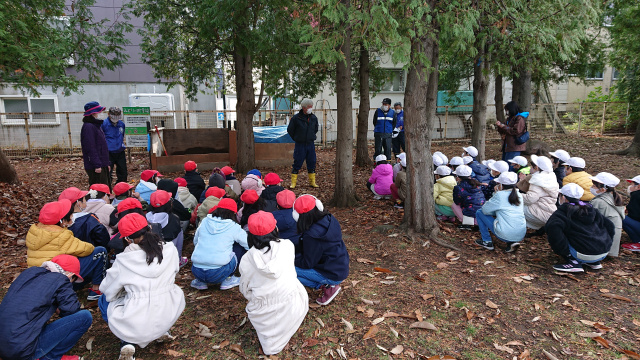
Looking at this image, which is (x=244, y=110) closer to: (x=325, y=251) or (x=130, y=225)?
(x=325, y=251)

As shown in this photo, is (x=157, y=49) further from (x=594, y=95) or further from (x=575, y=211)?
A: (x=594, y=95)

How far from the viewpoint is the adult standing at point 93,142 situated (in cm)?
669

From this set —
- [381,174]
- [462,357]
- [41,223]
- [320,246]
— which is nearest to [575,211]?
[462,357]

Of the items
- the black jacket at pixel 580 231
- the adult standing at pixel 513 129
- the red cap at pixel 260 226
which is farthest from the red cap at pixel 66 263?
the adult standing at pixel 513 129

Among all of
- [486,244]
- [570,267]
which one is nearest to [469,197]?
[486,244]

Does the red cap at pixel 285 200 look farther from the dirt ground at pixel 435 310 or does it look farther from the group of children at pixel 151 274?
the dirt ground at pixel 435 310

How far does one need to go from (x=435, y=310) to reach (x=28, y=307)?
11.3ft

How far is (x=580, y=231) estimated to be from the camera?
4523 millimetres

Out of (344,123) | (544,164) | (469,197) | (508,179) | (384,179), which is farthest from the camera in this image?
(384,179)

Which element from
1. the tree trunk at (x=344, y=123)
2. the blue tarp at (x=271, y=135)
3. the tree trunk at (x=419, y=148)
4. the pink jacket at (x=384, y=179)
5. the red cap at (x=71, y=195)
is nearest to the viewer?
the red cap at (x=71, y=195)

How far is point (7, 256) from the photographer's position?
5.48 meters

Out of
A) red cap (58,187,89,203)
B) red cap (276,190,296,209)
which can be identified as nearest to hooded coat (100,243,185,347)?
red cap (276,190,296,209)

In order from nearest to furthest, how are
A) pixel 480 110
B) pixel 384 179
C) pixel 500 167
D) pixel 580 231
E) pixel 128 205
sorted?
1. pixel 128 205
2. pixel 580 231
3. pixel 500 167
4. pixel 384 179
5. pixel 480 110

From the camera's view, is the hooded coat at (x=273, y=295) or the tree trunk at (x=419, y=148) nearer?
the hooded coat at (x=273, y=295)
